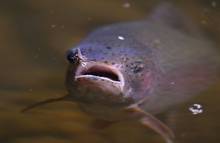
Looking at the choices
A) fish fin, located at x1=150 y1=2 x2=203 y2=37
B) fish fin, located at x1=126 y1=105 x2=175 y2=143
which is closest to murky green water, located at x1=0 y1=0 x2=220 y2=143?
fish fin, located at x1=126 y1=105 x2=175 y2=143

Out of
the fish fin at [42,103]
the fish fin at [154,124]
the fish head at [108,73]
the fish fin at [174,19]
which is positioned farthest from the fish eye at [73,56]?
the fish fin at [174,19]

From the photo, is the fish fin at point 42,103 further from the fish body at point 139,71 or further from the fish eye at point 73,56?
the fish eye at point 73,56

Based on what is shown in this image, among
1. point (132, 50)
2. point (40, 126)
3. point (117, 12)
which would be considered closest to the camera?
point (40, 126)

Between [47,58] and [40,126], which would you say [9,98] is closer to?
[40,126]

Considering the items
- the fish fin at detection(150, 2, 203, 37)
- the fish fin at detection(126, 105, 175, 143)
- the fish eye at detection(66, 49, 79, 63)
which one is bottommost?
the fish fin at detection(126, 105, 175, 143)

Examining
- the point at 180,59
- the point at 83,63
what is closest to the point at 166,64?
the point at 180,59

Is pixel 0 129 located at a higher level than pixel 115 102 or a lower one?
lower

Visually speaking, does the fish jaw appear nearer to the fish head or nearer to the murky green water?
the fish head
